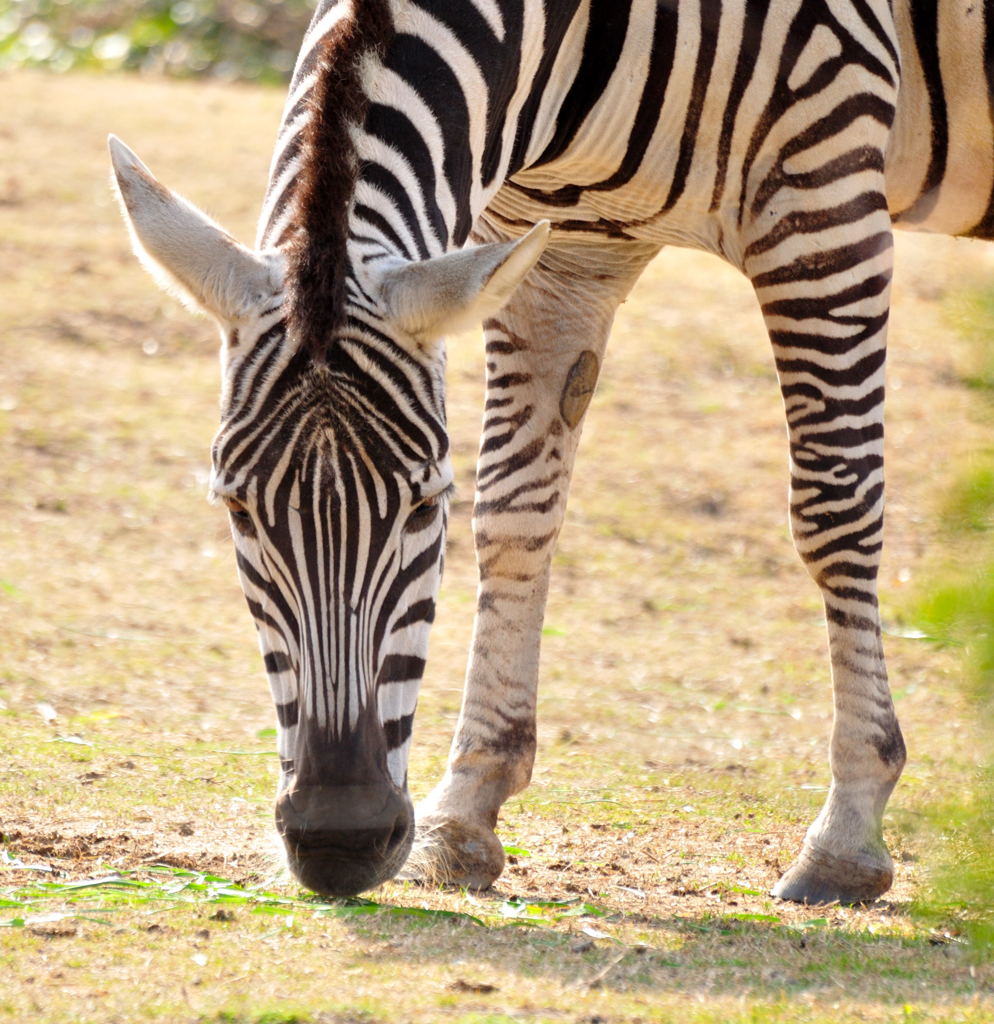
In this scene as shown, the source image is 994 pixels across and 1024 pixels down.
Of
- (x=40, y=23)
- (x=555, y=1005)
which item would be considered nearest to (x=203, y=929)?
(x=555, y=1005)

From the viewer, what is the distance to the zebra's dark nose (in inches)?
155

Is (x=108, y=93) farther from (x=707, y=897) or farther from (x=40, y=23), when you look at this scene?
(x=707, y=897)

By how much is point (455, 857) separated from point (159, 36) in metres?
19.4

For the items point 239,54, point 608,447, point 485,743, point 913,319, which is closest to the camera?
point 485,743

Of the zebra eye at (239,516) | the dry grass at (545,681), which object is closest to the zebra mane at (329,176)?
the zebra eye at (239,516)

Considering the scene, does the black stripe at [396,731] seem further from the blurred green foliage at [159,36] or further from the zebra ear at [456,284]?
the blurred green foliage at [159,36]

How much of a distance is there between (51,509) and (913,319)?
752 cm

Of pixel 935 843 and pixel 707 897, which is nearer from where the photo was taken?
pixel 935 843

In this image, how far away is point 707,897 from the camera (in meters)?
5.10

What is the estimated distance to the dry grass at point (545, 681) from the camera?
3.84 m

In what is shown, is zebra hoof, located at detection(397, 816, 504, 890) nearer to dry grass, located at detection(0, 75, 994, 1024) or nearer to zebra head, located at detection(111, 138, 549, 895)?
dry grass, located at detection(0, 75, 994, 1024)

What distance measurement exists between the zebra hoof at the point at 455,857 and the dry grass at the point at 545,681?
0.30 feet

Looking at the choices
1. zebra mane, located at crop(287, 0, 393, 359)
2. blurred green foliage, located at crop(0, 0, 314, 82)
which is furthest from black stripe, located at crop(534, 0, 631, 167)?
blurred green foliage, located at crop(0, 0, 314, 82)

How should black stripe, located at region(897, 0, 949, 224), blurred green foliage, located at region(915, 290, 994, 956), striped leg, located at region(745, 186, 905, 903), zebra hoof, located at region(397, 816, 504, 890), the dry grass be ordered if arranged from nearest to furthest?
blurred green foliage, located at region(915, 290, 994, 956), the dry grass, zebra hoof, located at region(397, 816, 504, 890), striped leg, located at region(745, 186, 905, 903), black stripe, located at region(897, 0, 949, 224)
